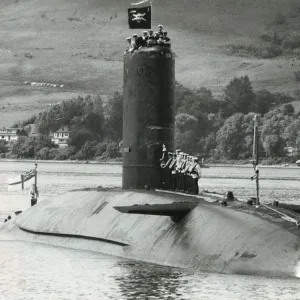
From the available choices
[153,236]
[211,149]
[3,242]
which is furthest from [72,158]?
[153,236]

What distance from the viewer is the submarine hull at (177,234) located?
17.3m

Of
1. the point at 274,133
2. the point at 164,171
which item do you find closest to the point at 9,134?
the point at 274,133

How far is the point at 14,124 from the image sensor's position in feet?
566

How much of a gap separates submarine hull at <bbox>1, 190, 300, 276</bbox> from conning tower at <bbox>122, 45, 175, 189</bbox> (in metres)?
0.90

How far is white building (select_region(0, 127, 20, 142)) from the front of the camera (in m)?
154

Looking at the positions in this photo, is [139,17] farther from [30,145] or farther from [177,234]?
[30,145]

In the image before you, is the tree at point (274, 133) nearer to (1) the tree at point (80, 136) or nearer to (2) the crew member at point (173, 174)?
(1) the tree at point (80, 136)

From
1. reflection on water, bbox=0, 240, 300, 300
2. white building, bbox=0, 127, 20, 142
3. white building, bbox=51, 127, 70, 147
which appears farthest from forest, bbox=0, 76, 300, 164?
reflection on water, bbox=0, 240, 300, 300

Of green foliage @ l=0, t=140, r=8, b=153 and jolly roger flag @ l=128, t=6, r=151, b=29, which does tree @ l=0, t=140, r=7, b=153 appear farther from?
jolly roger flag @ l=128, t=6, r=151, b=29

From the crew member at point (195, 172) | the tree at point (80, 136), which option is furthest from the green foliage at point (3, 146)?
the crew member at point (195, 172)

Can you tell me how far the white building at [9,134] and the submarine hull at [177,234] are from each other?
128 m

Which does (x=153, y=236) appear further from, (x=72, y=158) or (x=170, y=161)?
(x=72, y=158)

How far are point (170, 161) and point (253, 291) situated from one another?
24.1 feet

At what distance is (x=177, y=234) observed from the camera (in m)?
19.8
